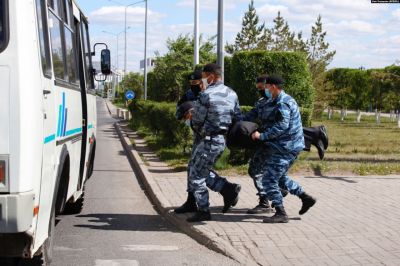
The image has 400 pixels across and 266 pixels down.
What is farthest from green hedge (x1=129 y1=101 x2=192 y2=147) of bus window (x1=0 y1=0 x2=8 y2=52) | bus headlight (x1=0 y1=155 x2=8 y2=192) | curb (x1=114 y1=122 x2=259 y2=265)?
bus headlight (x1=0 y1=155 x2=8 y2=192)

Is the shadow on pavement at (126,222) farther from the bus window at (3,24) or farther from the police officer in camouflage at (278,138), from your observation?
the bus window at (3,24)

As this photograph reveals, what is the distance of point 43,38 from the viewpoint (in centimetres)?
526

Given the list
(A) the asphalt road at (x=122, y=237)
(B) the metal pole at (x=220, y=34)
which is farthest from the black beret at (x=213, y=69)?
(B) the metal pole at (x=220, y=34)

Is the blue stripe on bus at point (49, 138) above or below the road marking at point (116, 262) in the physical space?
above

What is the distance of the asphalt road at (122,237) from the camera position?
689cm

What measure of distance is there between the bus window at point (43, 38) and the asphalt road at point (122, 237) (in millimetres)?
2183

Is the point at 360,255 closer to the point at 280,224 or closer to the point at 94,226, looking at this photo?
the point at 280,224

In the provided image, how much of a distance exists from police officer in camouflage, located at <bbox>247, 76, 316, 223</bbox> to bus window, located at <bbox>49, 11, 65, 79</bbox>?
8.66 feet

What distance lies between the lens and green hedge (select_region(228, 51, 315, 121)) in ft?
57.3

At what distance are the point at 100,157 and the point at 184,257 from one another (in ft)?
41.0

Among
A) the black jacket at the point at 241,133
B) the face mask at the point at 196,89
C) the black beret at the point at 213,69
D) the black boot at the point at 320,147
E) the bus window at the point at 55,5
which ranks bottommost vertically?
the black boot at the point at 320,147

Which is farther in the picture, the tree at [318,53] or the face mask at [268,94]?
the tree at [318,53]

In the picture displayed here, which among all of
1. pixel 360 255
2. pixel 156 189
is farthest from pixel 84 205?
pixel 360 255

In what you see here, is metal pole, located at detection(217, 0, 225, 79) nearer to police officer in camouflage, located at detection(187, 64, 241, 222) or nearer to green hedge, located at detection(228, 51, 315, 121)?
green hedge, located at detection(228, 51, 315, 121)
